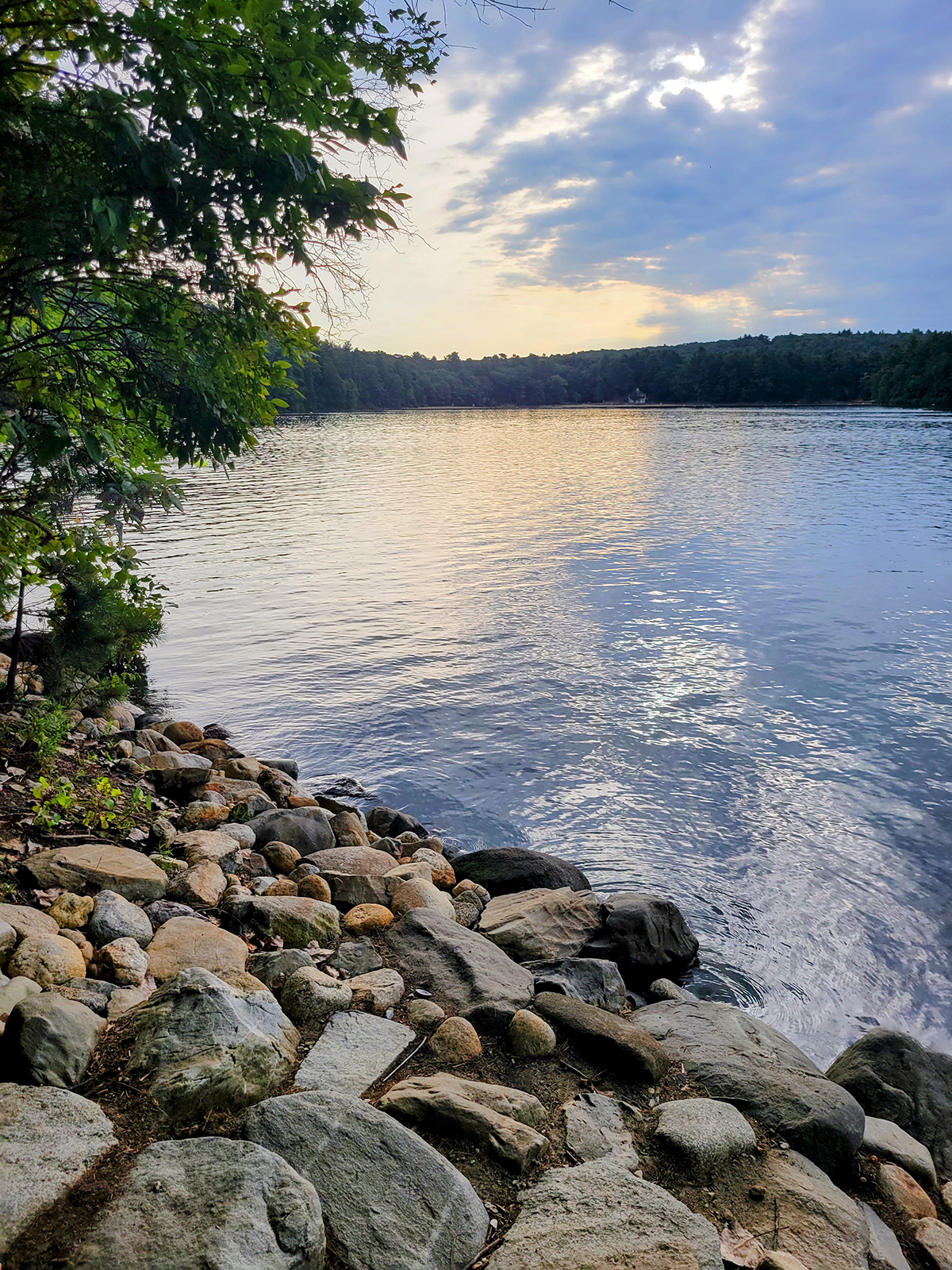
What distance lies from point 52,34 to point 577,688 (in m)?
10.0

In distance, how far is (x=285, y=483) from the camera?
43.9 metres

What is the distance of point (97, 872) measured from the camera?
4.87m

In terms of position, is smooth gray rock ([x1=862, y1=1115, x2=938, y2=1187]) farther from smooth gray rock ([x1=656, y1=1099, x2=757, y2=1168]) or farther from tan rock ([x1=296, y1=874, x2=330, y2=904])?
tan rock ([x1=296, y1=874, x2=330, y2=904])

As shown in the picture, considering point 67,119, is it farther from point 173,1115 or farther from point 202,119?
point 173,1115

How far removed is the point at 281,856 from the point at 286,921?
1454 mm

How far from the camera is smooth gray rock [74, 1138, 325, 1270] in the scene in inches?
89.1

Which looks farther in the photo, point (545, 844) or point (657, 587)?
point (657, 587)

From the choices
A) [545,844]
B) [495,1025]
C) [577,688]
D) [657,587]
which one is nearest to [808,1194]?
[495,1025]

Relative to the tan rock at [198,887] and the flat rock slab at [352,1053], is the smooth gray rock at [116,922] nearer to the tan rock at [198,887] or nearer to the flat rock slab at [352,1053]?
the tan rock at [198,887]

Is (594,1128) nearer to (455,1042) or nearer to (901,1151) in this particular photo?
(455,1042)

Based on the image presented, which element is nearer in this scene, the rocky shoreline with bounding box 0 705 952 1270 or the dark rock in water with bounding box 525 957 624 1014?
the rocky shoreline with bounding box 0 705 952 1270

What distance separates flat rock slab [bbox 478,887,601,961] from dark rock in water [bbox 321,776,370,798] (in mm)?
2950

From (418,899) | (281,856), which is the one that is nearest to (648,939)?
(418,899)

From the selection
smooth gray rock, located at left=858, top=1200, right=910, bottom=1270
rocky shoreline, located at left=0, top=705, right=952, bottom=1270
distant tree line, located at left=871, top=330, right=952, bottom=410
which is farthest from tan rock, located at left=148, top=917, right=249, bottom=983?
distant tree line, located at left=871, top=330, right=952, bottom=410
